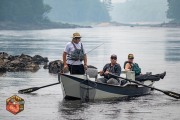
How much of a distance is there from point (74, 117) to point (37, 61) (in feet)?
85.5

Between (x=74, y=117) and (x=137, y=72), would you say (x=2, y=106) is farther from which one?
(x=137, y=72)

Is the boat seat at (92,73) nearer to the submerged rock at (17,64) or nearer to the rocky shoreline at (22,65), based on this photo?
the rocky shoreline at (22,65)

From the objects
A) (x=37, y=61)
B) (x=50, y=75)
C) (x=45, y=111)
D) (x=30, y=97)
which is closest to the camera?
(x=45, y=111)

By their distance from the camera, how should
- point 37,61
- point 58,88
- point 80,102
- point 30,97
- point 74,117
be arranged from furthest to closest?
1. point 37,61
2. point 58,88
3. point 30,97
4. point 80,102
5. point 74,117

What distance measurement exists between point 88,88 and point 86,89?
0.09 metres

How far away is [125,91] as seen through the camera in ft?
80.5

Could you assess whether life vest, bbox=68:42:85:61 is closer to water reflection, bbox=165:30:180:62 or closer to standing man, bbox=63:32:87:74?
standing man, bbox=63:32:87:74

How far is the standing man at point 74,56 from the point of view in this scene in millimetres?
23219

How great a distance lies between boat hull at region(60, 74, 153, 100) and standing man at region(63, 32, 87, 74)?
65cm

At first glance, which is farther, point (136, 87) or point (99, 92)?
point (136, 87)

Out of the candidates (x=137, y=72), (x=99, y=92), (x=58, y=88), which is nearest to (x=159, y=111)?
(x=99, y=92)

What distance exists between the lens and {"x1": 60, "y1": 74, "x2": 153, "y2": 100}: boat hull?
22703 mm

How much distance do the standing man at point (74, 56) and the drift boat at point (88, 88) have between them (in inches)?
20.5

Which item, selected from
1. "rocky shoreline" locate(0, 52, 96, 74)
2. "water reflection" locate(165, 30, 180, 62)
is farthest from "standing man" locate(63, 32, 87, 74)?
"water reflection" locate(165, 30, 180, 62)
